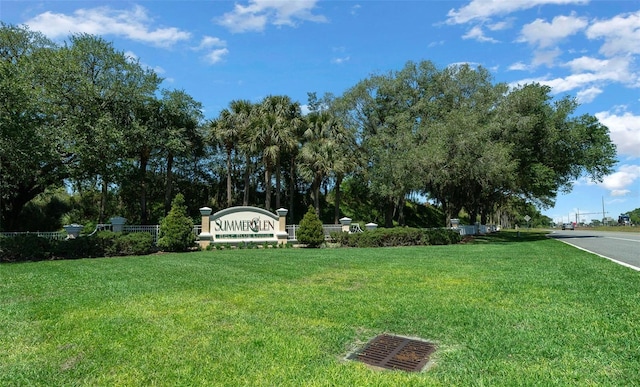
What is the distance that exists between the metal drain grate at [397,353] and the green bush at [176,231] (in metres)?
14.6

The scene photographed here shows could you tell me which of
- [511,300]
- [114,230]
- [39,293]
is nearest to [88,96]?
[114,230]

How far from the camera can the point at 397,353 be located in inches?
148

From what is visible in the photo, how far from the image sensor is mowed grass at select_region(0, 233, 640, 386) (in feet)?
10.7

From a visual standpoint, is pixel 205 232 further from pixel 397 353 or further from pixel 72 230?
pixel 397 353

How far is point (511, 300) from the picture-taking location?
572cm

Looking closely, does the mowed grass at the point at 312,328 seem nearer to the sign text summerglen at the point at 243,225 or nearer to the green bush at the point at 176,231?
the green bush at the point at 176,231

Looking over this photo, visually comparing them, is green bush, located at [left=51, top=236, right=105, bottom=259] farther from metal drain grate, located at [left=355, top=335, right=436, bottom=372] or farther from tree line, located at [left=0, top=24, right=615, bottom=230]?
metal drain grate, located at [left=355, top=335, right=436, bottom=372]

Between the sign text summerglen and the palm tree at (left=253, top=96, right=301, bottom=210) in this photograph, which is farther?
the palm tree at (left=253, top=96, right=301, bottom=210)

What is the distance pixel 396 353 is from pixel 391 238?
1712 cm

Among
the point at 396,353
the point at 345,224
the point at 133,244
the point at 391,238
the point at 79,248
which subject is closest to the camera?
the point at 396,353

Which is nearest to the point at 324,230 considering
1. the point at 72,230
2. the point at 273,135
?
the point at 273,135

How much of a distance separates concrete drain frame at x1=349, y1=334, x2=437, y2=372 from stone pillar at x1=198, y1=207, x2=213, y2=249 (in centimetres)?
1596

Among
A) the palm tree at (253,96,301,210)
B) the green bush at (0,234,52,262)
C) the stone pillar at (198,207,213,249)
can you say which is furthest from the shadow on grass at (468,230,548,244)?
the green bush at (0,234,52,262)

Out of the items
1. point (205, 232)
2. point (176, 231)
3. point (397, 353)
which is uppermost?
→ point (176, 231)
